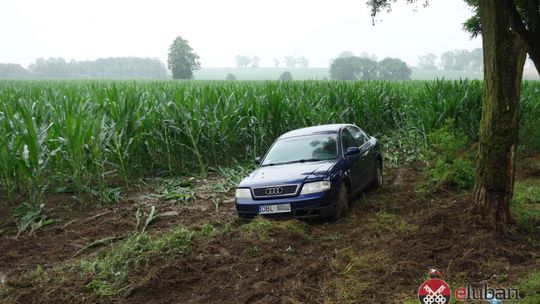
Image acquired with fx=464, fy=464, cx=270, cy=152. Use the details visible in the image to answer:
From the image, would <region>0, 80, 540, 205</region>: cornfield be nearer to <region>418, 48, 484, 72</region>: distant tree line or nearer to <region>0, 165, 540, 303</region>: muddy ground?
<region>0, 165, 540, 303</region>: muddy ground

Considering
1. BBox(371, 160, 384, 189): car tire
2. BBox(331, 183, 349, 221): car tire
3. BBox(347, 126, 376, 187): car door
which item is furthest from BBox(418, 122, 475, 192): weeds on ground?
BBox(331, 183, 349, 221): car tire

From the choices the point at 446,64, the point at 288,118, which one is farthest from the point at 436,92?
the point at 446,64

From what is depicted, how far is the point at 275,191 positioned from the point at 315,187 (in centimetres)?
62

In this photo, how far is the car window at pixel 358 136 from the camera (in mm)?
9334

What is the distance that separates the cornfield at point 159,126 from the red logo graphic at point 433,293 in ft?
21.8

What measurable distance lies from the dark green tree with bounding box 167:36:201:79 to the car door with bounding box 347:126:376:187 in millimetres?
84485

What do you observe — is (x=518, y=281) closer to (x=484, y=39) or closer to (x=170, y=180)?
(x=484, y=39)

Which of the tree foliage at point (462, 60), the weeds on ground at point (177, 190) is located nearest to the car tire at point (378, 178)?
the weeds on ground at point (177, 190)

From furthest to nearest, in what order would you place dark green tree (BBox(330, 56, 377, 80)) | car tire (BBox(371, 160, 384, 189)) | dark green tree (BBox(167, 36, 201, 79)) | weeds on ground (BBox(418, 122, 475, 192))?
dark green tree (BBox(330, 56, 377, 80)) → dark green tree (BBox(167, 36, 201, 79)) → car tire (BBox(371, 160, 384, 189)) → weeds on ground (BBox(418, 122, 475, 192))

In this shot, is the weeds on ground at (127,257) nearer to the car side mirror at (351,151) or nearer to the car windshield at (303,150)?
the car windshield at (303,150)

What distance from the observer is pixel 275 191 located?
7160mm

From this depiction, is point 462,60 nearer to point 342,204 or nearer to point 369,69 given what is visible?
point 369,69

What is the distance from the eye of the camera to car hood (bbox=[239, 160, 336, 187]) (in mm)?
7152

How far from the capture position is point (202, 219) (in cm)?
815
